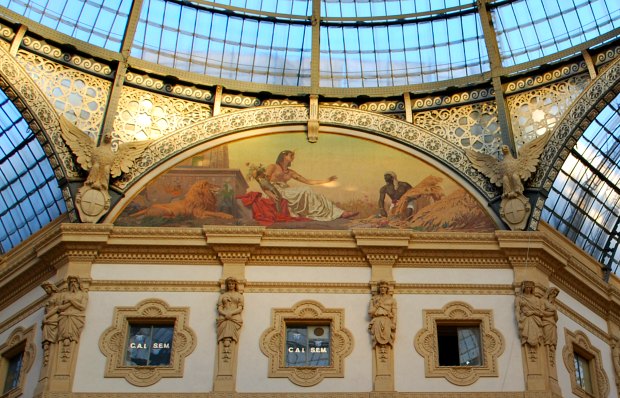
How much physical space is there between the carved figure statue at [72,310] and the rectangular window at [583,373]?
15094 mm

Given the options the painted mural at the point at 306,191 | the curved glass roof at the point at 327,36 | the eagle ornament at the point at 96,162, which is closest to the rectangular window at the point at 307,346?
the painted mural at the point at 306,191

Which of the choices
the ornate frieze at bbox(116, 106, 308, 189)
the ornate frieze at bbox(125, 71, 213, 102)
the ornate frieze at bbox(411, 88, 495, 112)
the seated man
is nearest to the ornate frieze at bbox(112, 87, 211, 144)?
the ornate frieze at bbox(125, 71, 213, 102)

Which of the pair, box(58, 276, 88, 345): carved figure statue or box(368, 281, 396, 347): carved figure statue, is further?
box(368, 281, 396, 347): carved figure statue

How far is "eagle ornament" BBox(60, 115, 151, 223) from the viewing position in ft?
105

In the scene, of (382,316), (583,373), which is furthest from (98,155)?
(583,373)

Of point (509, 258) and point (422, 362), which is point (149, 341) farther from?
point (509, 258)

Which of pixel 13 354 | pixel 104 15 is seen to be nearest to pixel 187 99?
pixel 104 15

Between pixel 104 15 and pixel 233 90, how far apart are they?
5.36m

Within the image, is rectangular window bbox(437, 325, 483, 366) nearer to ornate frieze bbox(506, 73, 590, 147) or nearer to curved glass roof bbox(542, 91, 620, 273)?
curved glass roof bbox(542, 91, 620, 273)

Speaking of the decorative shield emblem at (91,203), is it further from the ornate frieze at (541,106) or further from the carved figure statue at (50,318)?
the ornate frieze at (541,106)

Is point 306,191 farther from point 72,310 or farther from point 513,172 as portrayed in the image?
point 72,310

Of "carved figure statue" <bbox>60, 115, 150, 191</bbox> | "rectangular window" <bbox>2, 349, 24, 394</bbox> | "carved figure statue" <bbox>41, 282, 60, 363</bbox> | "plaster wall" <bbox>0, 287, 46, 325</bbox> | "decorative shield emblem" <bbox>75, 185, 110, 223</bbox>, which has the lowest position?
"rectangular window" <bbox>2, 349, 24, 394</bbox>

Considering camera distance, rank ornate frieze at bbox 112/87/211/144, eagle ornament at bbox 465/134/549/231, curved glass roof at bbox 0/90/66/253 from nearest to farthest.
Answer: eagle ornament at bbox 465/134/549/231 → curved glass roof at bbox 0/90/66/253 → ornate frieze at bbox 112/87/211/144

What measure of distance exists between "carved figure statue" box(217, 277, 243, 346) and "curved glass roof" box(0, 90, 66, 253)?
275 inches
